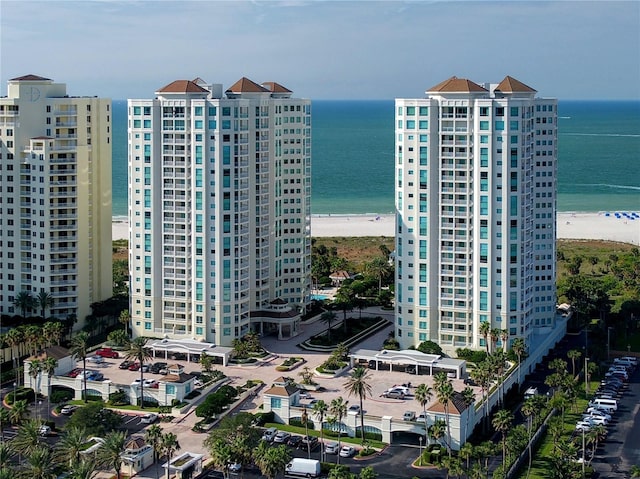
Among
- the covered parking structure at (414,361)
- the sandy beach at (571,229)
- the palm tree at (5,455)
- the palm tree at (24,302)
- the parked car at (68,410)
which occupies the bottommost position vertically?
the parked car at (68,410)

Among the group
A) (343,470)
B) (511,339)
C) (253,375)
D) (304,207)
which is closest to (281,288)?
(304,207)

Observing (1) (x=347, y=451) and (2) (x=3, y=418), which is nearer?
(2) (x=3, y=418)

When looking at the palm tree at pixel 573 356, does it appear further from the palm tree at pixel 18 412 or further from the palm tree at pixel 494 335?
the palm tree at pixel 18 412

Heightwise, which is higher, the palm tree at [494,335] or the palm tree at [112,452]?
the palm tree at [494,335]

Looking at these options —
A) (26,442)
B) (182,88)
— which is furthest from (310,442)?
(182,88)

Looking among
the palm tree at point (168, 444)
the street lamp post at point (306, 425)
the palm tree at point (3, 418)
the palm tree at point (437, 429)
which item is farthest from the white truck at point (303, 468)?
the palm tree at point (3, 418)

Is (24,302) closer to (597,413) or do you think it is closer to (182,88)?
(182,88)
